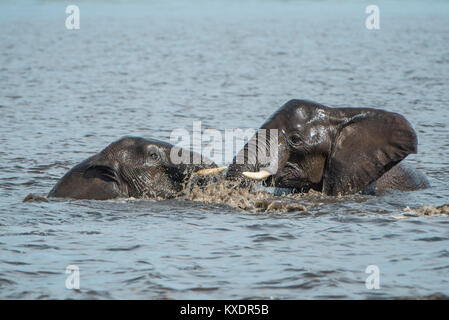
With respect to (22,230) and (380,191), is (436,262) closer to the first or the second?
(380,191)

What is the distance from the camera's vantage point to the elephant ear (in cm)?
1170

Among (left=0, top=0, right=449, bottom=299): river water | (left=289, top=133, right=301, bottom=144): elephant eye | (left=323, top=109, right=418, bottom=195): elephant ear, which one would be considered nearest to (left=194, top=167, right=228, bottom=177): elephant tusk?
(left=0, top=0, right=449, bottom=299): river water

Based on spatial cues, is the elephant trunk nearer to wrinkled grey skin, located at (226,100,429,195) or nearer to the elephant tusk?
wrinkled grey skin, located at (226,100,429,195)

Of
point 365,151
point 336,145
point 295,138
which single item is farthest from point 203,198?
point 365,151

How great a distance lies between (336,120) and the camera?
38.8 feet

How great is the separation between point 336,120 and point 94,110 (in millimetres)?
12190

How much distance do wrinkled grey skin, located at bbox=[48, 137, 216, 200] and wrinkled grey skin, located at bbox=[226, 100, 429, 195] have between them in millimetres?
1031

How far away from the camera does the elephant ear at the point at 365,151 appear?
460 inches

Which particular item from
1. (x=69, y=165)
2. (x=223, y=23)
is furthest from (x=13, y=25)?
(x=69, y=165)

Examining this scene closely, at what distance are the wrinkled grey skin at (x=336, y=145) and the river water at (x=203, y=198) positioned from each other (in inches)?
12.2

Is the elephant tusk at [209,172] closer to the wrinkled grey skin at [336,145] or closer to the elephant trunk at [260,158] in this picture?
the elephant trunk at [260,158]

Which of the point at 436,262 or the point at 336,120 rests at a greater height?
the point at 336,120

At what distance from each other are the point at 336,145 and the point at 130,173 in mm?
2755

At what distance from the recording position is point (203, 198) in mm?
11680
